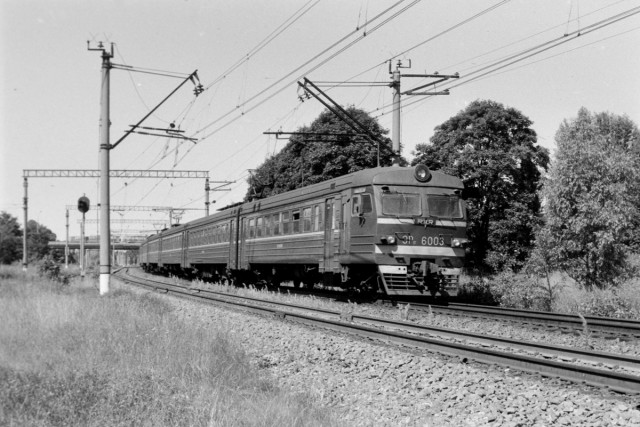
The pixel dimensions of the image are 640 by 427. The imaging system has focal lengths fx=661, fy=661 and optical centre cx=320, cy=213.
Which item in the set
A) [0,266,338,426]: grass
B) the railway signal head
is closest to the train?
[0,266,338,426]: grass

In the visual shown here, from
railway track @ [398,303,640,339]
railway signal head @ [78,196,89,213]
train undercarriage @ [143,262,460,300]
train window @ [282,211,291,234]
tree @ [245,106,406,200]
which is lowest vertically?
railway track @ [398,303,640,339]

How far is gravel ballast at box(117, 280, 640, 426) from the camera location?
20.2ft

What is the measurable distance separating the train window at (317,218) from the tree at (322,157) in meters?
16.8

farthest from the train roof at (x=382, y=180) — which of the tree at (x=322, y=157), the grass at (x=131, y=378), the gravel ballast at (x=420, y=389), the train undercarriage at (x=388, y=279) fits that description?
the tree at (x=322, y=157)

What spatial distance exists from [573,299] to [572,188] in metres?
18.9

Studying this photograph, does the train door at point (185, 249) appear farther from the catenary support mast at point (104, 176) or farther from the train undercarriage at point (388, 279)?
the train undercarriage at point (388, 279)

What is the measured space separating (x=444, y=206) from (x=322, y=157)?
27508 mm

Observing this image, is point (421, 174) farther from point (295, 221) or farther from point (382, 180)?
point (295, 221)

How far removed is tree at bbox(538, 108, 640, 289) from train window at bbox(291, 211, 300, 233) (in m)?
18.1

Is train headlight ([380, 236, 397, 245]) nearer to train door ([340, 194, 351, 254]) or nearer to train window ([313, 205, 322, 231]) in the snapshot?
train door ([340, 194, 351, 254])

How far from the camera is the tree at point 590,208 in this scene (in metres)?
33.6

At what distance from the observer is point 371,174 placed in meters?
16.1

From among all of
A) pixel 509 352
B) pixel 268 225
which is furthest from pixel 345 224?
pixel 509 352

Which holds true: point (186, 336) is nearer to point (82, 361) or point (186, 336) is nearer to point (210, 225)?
point (82, 361)
